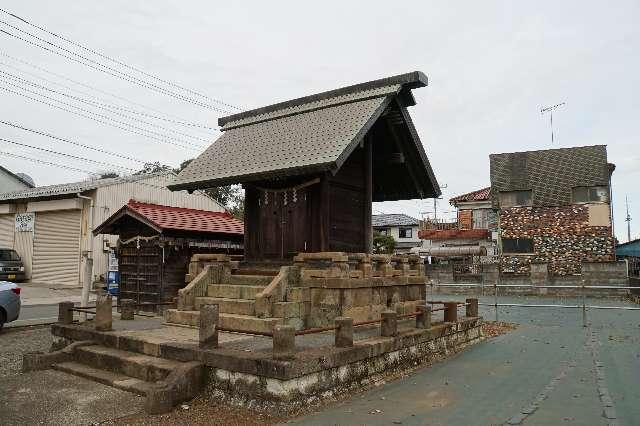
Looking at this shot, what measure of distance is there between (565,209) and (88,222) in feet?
106

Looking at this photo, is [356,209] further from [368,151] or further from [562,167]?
[562,167]

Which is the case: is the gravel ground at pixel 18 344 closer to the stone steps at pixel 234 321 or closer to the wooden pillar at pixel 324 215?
the stone steps at pixel 234 321

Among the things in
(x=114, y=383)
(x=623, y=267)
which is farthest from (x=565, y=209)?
(x=114, y=383)

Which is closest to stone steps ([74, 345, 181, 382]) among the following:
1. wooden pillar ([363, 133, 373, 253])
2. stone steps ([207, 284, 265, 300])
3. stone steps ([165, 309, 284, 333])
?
stone steps ([165, 309, 284, 333])

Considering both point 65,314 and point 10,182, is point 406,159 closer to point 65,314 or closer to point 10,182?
point 65,314

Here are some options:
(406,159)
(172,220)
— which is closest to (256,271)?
(172,220)

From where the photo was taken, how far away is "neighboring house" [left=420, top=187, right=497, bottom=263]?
4336 cm

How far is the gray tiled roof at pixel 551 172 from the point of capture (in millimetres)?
35219

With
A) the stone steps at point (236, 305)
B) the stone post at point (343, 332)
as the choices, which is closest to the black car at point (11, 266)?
the stone steps at point (236, 305)

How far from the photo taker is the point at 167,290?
15320mm

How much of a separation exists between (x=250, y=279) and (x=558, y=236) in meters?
30.7

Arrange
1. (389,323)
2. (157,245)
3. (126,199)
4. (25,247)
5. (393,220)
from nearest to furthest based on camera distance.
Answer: (389,323)
(157,245)
(126,199)
(25,247)
(393,220)

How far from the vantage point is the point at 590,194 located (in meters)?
34.6

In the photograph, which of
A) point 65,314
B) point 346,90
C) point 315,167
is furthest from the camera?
point 346,90
